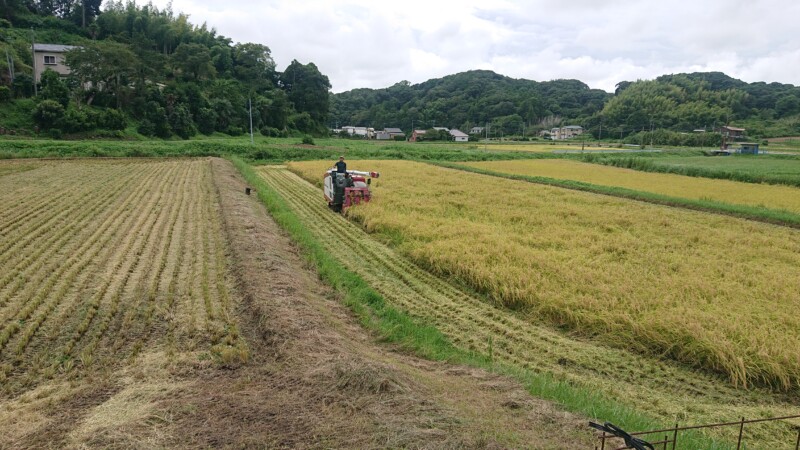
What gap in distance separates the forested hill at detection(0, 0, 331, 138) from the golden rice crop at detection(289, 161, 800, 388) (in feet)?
124

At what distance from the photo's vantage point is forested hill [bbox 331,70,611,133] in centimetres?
9656

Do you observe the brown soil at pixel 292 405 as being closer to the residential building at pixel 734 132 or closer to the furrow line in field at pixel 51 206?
the furrow line in field at pixel 51 206

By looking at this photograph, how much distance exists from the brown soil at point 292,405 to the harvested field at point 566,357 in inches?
41.9

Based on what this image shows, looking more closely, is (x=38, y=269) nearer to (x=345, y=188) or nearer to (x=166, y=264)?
(x=166, y=264)

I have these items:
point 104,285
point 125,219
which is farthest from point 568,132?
point 104,285

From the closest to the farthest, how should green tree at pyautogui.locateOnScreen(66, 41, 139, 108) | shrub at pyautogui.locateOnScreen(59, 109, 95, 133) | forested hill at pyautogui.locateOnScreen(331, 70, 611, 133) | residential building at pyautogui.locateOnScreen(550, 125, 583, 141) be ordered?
shrub at pyautogui.locateOnScreen(59, 109, 95, 133) → green tree at pyautogui.locateOnScreen(66, 41, 139, 108) → residential building at pyautogui.locateOnScreen(550, 125, 583, 141) → forested hill at pyautogui.locateOnScreen(331, 70, 611, 133)

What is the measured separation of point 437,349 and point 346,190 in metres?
9.18

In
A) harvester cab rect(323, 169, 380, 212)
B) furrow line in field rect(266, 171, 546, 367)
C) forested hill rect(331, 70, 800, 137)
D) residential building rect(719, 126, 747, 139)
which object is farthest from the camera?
forested hill rect(331, 70, 800, 137)

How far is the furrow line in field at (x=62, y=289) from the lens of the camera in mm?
5403

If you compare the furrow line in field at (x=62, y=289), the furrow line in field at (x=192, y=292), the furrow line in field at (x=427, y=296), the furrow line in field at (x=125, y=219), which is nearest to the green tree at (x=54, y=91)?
the furrow line in field at (x=125, y=219)

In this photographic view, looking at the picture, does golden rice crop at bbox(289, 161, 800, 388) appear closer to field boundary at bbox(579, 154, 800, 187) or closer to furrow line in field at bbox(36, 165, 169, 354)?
furrow line in field at bbox(36, 165, 169, 354)

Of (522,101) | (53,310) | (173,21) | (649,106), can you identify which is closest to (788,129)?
(649,106)

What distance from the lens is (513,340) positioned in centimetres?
595

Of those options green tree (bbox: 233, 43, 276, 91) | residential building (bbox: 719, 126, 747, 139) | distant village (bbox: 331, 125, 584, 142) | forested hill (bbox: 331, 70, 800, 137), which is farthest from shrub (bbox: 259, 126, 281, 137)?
residential building (bbox: 719, 126, 747, 139)
